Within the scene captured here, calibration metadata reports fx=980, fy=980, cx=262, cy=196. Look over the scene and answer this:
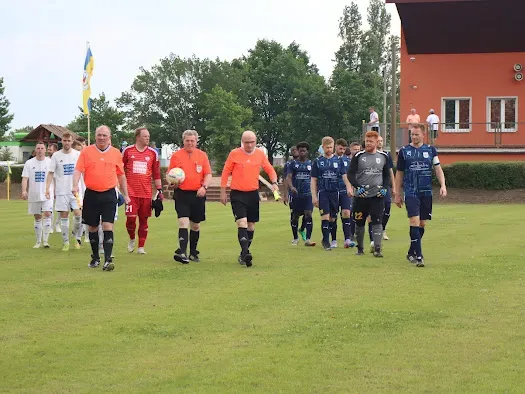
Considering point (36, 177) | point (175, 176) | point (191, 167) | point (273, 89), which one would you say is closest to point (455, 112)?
point (36, 177)

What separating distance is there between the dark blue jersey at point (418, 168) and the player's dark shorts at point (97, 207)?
4.50 metres

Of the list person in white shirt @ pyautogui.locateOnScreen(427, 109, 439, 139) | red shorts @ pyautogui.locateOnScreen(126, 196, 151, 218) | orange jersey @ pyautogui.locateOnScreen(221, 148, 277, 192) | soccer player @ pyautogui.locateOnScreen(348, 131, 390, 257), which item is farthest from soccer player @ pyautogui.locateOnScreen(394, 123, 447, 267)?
person in white shirt @ pyautogui.locateOnScreen(427, 109, 439, 139)

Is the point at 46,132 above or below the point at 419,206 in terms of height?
above

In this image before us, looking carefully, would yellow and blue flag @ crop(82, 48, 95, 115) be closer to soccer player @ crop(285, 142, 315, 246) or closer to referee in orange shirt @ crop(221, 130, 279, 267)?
soccer player @ crop(285, 142, 315, 246)

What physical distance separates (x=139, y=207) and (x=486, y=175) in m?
27.9

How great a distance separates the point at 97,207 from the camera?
579 inches

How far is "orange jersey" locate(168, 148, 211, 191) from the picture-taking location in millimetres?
15632

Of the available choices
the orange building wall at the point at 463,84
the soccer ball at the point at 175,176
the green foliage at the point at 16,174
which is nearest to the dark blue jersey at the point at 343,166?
the soccer ball at the point at 175,176

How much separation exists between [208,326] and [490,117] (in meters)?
41.3

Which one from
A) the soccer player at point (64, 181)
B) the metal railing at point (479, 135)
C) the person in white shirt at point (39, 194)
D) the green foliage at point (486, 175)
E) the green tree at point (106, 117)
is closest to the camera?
the soccer player at point (64, 181)

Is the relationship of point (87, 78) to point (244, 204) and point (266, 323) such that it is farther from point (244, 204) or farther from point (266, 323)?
point (266, 323)

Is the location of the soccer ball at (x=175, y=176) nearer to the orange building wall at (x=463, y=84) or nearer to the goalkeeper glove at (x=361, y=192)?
the goalkeeper glove at (x=361, y=192)

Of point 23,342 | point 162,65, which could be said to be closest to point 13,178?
point 23,342

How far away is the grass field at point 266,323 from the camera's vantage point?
293 inches
